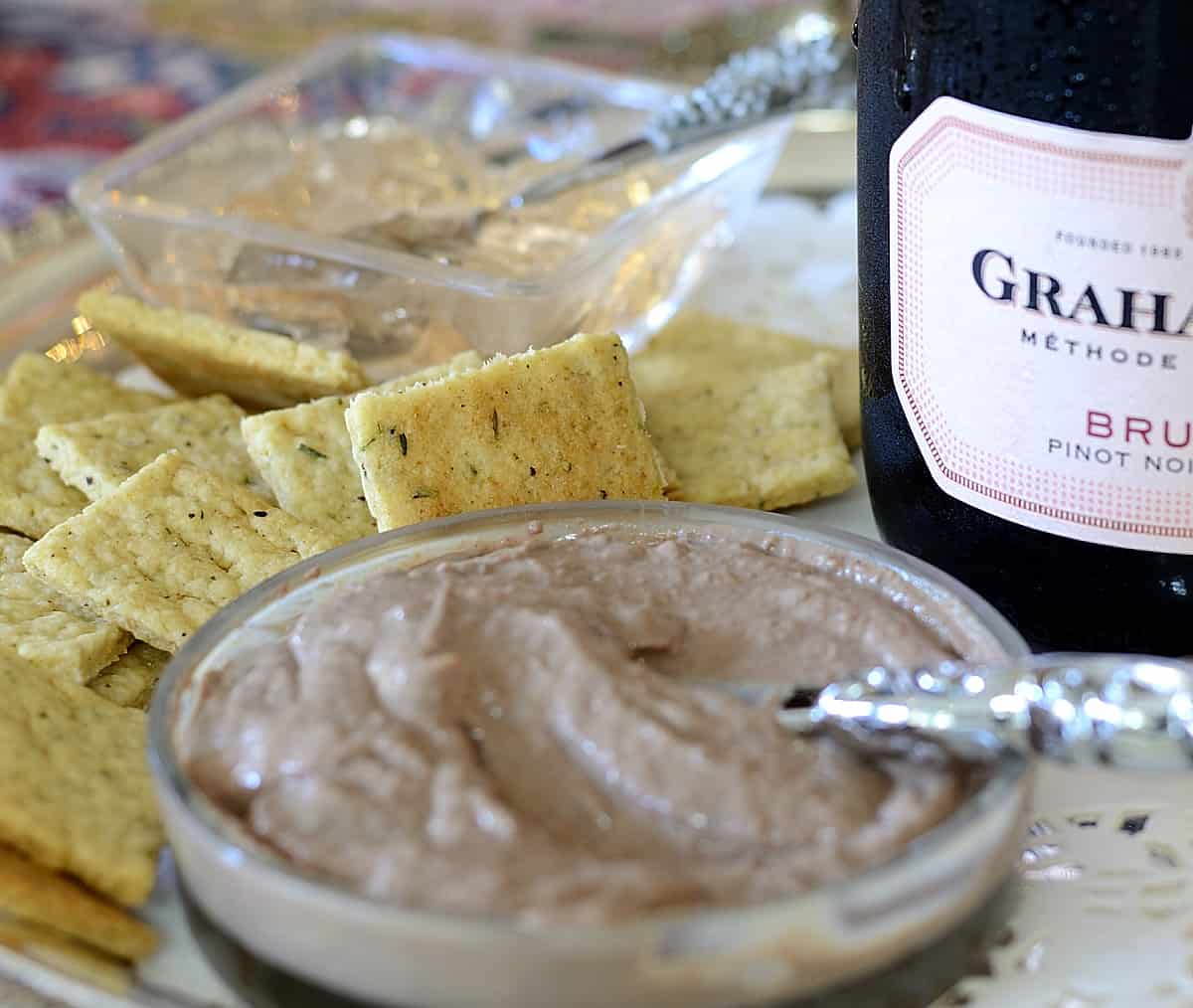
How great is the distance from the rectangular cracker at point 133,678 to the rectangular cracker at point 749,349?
1.62 feet

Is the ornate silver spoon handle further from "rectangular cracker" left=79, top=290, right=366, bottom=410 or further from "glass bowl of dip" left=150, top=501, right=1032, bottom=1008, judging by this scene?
"glass bowl of dip" left=150, top=501, right=1032, bottom=1008

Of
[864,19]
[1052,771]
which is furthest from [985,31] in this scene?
[1052,771]

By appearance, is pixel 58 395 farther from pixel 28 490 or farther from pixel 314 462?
pixel 314 462

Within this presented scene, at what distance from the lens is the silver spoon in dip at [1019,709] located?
0.66 meters

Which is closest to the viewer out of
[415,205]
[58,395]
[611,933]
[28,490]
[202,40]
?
[611,933]

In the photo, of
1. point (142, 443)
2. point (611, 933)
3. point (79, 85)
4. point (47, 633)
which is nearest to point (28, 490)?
point (142, 443)

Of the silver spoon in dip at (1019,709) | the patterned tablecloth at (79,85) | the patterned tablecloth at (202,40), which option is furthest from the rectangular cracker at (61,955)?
the patterned tablecloth at (202,40)

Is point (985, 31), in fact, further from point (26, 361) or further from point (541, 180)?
point (26, 361)

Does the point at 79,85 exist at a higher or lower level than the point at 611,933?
lower

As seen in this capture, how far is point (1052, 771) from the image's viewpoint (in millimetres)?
873

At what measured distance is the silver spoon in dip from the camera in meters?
0.66

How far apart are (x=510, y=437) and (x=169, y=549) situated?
21cm

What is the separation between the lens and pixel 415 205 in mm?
1369

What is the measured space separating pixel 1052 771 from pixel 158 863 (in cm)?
46
